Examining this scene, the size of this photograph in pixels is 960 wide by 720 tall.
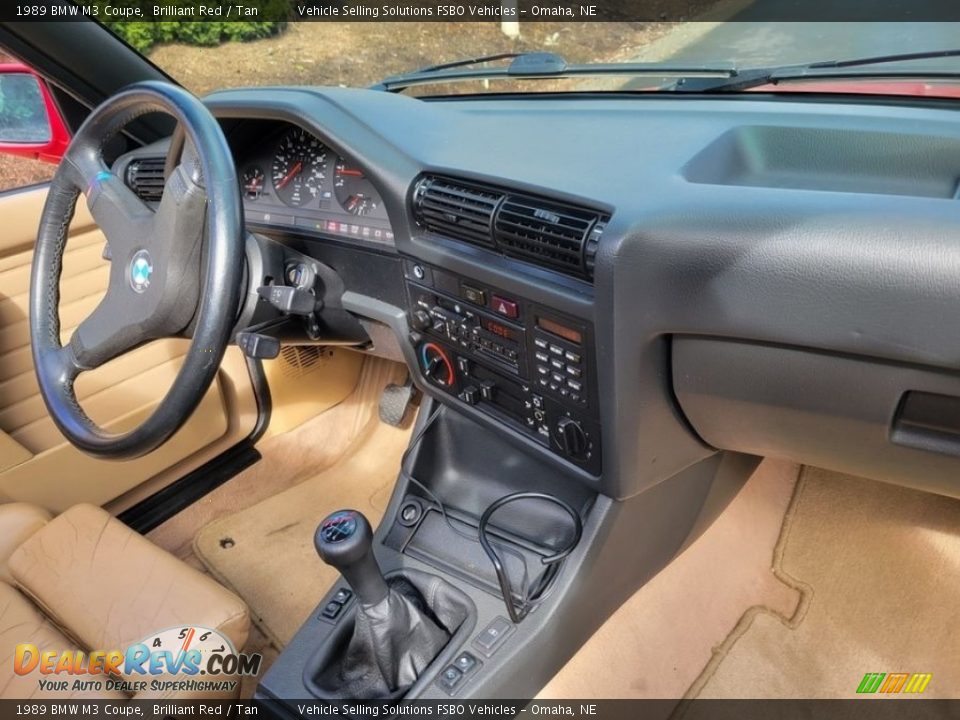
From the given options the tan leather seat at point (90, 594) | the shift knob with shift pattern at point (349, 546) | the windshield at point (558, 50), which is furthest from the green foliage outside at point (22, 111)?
the shift knob with shift pattern at point (349, 546)

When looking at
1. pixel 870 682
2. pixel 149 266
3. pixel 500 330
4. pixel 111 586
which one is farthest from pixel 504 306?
pixel 870 682

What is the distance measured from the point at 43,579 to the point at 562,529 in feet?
3.57

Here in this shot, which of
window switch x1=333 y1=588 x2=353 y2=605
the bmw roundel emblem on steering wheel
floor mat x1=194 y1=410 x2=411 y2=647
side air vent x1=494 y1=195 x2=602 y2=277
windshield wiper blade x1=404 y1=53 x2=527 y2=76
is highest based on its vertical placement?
windshield wiper blade x1=404 y1=53 x2=527 y2=76

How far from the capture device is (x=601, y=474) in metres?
1.33

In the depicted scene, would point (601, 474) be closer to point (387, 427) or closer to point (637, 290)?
point (637, 290)

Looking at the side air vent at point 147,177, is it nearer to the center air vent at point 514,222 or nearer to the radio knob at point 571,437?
the center air vent at point 514,222

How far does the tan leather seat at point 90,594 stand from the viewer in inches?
57.2

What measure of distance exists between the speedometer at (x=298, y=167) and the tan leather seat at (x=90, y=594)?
84 centimetres

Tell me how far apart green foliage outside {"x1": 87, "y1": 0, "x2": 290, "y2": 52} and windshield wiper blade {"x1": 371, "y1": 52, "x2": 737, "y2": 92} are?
1.21 m

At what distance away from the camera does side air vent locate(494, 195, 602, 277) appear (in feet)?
3.67

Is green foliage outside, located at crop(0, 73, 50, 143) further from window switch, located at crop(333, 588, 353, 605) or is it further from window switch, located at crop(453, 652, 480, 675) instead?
window switch, located at crop(453, 652, 480, 675)

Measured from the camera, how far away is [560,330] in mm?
1230

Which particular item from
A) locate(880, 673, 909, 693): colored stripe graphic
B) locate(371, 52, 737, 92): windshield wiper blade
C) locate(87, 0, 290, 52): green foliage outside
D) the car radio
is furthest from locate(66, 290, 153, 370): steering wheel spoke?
locate(880, 673, 909, 693): colored stripe graphic

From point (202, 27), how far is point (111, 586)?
2.37 meters
